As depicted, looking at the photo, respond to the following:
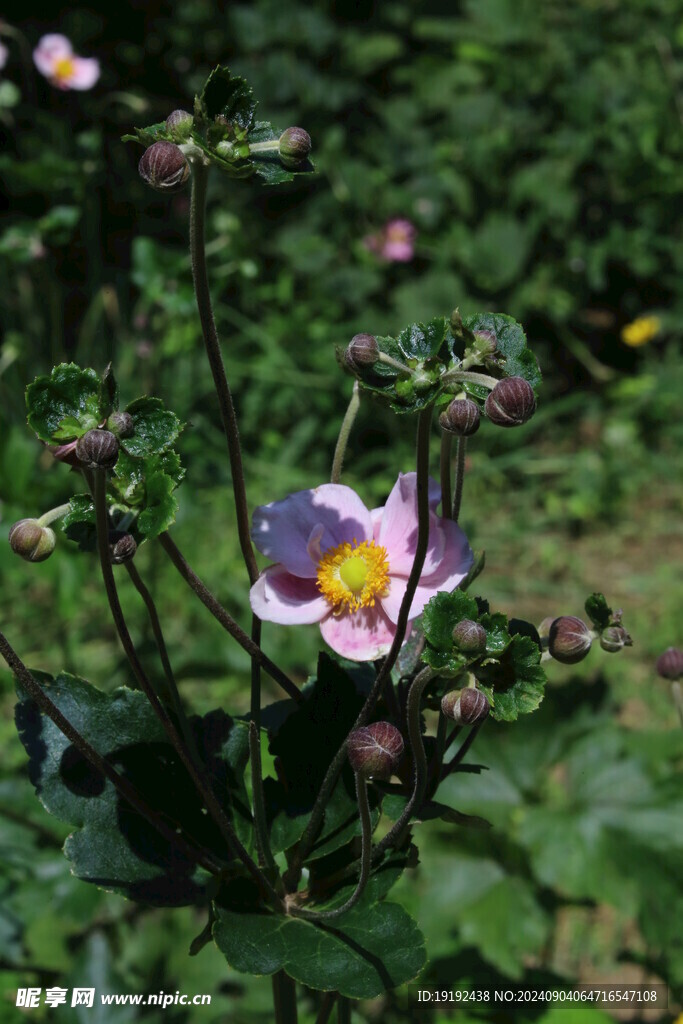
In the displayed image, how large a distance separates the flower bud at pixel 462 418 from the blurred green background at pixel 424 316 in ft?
4.12

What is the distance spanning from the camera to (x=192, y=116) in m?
0.67

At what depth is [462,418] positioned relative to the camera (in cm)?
66

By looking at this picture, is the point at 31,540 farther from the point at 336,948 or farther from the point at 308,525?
the point at 336,948

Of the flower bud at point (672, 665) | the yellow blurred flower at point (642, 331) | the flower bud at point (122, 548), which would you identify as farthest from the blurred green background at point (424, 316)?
the flower bud at point (122, 548)

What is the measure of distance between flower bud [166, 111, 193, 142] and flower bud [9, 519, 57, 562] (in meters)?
0.26

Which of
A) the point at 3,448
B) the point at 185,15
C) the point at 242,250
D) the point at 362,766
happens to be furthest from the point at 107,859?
the point at 185,15

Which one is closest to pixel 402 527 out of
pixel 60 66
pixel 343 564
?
pixel 343 564

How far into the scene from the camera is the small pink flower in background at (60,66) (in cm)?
282

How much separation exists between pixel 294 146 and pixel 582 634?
39cm

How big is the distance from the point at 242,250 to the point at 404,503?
1.40 meters

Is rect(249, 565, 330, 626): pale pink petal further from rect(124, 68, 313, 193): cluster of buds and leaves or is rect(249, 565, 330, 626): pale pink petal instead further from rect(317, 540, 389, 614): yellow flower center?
rect(124, 68, 313, 193): cluster of buds and leaves

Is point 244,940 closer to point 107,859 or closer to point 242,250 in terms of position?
point 107,859

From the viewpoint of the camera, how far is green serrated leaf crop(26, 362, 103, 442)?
0.67 metres

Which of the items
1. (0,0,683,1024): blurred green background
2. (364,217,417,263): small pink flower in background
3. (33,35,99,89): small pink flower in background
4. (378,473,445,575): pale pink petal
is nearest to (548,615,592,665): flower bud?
(378,473,445,575): pale pink petal
